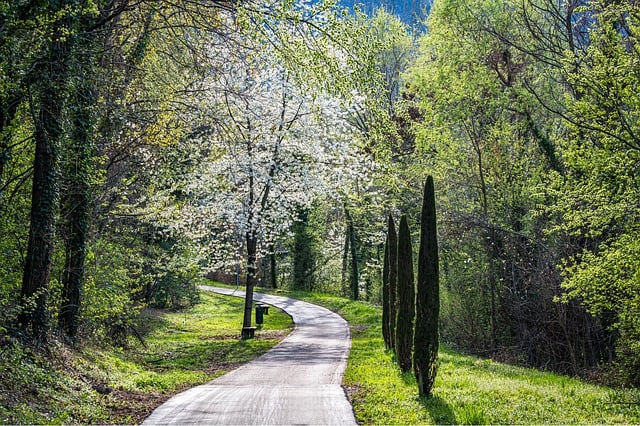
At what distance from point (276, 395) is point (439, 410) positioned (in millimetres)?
2984

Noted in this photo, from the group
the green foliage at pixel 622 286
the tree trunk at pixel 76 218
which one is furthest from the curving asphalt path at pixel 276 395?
the green foliage at pixel 622 286

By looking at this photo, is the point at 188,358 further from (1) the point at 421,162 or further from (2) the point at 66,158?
(1) the point at 421,162

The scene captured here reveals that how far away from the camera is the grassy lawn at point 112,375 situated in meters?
7.77

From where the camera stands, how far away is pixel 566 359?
671 inches

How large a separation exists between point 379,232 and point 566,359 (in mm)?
16695

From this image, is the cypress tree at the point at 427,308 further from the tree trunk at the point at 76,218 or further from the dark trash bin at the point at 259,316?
the dark trash bin at the point at 259,316

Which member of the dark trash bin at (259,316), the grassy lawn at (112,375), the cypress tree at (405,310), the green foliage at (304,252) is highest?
the green foliage at (304,252)

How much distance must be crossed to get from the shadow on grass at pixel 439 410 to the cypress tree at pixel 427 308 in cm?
35

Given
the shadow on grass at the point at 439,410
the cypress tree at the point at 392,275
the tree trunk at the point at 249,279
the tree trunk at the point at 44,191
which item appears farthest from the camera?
the tree trunk at the point at 249,279

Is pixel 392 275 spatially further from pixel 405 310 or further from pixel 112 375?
pixel 112 375

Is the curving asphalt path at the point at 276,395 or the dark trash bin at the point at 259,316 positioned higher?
the dark trash bin at the point at 259,316

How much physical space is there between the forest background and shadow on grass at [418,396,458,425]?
4.23m

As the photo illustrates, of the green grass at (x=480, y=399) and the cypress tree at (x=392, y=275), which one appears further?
the cypress tree at (x=392, y=275)

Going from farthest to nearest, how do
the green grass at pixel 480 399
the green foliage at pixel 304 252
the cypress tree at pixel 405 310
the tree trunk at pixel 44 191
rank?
the green foliage at pixel 304 252, the cypress tree at pixel 405 310, the tree trunk at pixel 44 191, the green grass at pixel 480 399
